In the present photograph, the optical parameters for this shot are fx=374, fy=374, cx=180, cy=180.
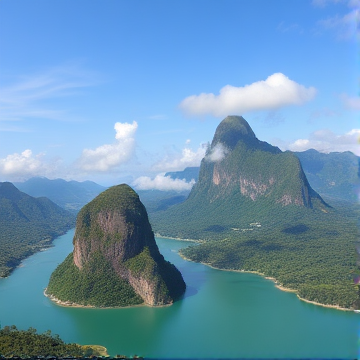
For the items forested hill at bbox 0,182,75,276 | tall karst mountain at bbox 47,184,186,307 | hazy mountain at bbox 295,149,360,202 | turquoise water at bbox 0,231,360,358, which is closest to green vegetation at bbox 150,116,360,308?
turquoise water at bbox 0,231,360,358

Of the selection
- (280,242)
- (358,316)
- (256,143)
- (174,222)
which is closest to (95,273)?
(358,316)

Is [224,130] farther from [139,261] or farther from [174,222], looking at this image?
[139,261]

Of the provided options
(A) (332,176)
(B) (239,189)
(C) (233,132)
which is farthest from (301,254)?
(A) (332,176)

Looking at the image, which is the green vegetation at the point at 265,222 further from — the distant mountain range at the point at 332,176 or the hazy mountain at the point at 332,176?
the hazy mountain at the point at 332,176

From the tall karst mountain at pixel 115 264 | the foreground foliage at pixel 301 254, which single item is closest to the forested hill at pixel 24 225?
the tall karst mountain at pixel 115 264

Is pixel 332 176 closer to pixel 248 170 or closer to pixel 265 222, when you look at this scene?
pixel 248 170

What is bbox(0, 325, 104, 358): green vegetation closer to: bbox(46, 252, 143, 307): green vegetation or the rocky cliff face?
bbox(46, 252, 143, 307): green vegetation
